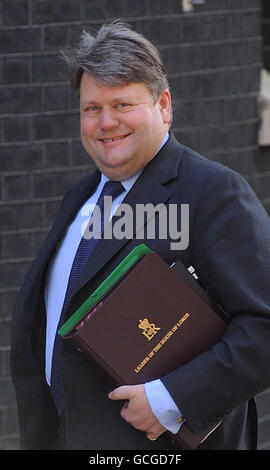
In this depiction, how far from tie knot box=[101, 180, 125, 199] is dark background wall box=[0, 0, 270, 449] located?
6.51 ft

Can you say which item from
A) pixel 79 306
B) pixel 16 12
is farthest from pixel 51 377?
pixel 16 12

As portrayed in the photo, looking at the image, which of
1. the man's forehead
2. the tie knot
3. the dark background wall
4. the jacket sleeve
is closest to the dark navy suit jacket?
the jacket sleeve

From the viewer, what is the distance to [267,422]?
6.17 m

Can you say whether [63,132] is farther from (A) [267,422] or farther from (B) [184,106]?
→ (A) [267,422]

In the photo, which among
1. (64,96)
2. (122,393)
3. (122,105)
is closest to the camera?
Answer: (122,393)

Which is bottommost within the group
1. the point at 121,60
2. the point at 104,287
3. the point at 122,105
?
the point at 104,287

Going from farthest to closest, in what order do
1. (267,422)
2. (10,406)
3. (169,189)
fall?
(267,422) < (10,406) < (169,189)

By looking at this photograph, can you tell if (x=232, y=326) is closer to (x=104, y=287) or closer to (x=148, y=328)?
(x=148, y=328)

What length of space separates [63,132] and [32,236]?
599mm

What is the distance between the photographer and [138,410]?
291 cm

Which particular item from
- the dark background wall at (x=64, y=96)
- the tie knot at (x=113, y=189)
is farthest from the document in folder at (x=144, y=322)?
the dark background wall at (x=64, y=96)

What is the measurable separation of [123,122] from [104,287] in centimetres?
57

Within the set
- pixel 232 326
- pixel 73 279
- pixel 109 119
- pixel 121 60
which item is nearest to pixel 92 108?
pixel 109 119
